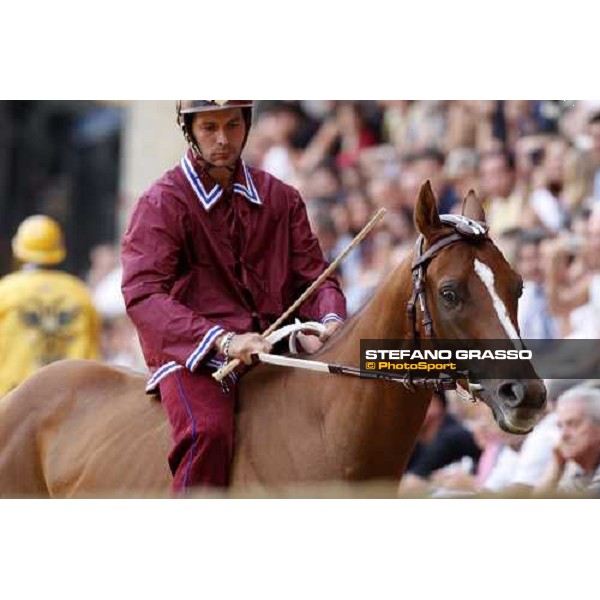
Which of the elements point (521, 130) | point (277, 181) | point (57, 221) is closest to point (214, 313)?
point (277, 181)

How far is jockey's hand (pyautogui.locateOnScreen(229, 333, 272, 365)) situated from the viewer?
476cm

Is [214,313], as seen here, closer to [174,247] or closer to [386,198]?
[174,247]

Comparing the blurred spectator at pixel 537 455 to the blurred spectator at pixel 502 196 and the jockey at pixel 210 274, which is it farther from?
the jockey at pixel 210 274

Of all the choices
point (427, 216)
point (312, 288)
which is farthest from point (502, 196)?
point (427, 216)

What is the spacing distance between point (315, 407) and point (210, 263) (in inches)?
26.4

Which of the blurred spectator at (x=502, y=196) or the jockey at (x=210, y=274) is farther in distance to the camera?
the blurred spectator at (x=502, y=196)

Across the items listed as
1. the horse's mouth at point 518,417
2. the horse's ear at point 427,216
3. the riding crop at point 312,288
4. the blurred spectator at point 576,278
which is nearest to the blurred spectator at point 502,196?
the blurred spectator at point 576,278

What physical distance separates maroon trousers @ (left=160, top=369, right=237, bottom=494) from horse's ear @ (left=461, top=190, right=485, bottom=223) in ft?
3.39

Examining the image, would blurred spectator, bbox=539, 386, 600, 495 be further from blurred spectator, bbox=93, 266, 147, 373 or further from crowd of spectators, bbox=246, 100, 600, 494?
blurred spectator, bbox=93, 266, 147, 373

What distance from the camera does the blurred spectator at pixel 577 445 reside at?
20.0ft

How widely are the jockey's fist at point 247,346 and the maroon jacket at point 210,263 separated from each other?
0.08 metres

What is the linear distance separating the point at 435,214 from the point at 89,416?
172 centimetres

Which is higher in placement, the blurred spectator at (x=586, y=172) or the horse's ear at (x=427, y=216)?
the blurred spectator at (x=586, y=172)

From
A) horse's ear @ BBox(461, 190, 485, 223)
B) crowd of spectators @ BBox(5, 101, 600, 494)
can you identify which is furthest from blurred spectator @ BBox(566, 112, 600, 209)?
horse's ear @ BBox(461, 190, 485, 223)
